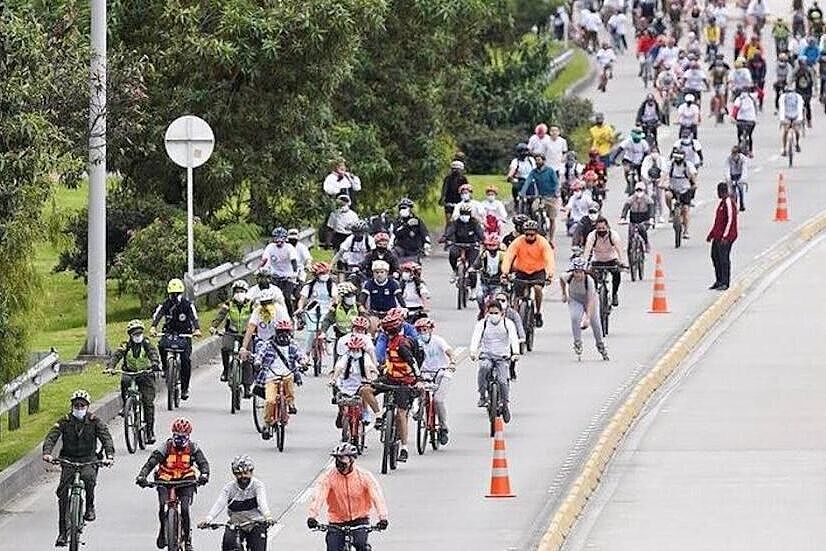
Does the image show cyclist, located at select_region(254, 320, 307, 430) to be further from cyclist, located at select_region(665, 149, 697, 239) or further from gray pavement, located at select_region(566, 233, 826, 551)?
cyclist, located at select_region(665, 149, 697, 239)

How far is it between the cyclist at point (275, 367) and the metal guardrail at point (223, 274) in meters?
7.43

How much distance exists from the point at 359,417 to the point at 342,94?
20532 mm

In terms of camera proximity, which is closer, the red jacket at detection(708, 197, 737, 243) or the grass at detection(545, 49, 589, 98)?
the red jacket at detection(708, 197, 737, 243)

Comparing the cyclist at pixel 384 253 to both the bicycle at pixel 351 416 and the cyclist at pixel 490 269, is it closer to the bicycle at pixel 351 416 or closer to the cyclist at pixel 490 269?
the cyclist at pixel 490 269

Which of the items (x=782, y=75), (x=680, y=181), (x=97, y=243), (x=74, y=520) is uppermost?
(x=782, y=75)

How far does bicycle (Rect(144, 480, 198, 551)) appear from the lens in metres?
26.0

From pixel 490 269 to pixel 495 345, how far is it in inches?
257

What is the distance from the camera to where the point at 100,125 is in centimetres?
3297

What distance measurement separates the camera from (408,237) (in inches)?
1634

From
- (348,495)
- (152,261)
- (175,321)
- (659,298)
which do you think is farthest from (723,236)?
(348,495)

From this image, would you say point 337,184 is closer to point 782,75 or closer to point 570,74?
point 782,75

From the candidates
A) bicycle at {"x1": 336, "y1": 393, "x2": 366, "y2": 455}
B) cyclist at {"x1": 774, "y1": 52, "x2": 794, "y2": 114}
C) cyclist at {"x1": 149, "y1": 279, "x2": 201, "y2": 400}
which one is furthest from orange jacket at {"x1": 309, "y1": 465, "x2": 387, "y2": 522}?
cyclist at {"x1": 774, "y1": 52, "x2": 794, "y2": 114}

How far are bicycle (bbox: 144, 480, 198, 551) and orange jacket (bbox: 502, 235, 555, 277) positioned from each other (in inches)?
509

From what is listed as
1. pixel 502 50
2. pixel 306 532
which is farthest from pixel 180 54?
pixel 502 50
